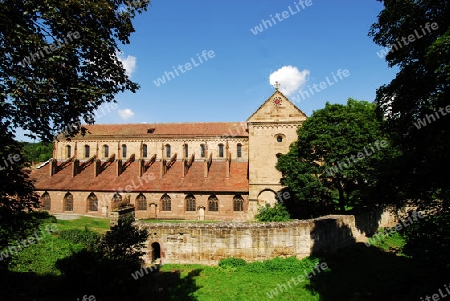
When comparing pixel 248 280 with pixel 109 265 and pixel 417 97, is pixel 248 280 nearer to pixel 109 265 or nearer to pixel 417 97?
pixel 109 265

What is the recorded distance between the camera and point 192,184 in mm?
31344

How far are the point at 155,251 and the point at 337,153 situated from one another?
1501cm

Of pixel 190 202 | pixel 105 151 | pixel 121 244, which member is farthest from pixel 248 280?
pixel 105 151

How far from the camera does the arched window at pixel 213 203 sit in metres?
30.6

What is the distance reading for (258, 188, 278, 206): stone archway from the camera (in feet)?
94.0

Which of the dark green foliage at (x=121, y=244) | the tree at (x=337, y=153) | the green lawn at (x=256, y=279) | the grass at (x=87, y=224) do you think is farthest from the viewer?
the grass at (x=87, y=224)

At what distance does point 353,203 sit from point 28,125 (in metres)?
23.9

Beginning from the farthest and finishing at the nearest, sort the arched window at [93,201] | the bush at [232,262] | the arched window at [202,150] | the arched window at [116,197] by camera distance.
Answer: the arched window at [202,150] < the arched window at [93,201] < the arched window at [116,197] < the bush at [232,262]

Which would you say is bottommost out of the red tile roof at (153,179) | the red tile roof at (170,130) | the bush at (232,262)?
the bush at (232,262)

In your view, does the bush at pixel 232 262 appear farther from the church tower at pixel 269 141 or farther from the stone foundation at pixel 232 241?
the church tower at pixel 269 141

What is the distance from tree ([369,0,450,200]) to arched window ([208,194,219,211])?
2234cm

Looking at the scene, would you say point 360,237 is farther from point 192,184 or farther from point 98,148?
point 98,148

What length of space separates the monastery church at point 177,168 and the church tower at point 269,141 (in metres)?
0.10

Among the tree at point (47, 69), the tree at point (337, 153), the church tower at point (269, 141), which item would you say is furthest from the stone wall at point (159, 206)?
the tree at point (47, 69)
